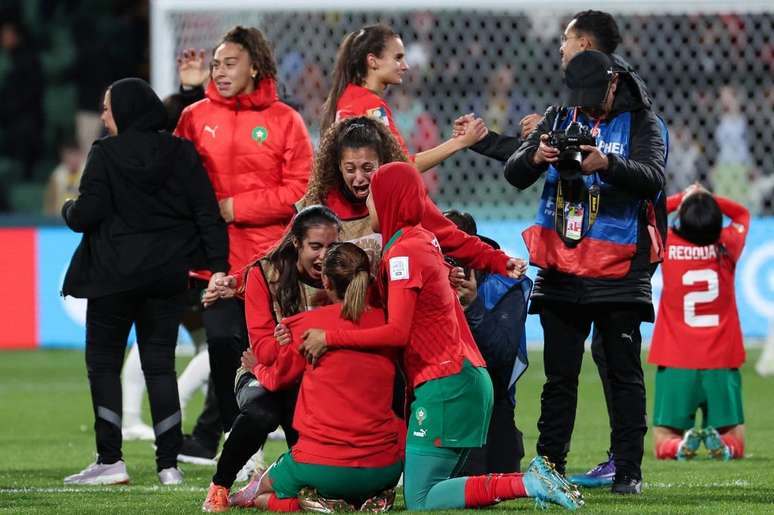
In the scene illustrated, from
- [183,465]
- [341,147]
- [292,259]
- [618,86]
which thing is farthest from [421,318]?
[183,465]

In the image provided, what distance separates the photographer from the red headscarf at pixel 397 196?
18.7 feet

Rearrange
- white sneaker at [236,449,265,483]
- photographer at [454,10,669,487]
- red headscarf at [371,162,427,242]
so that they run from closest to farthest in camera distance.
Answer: red headscarf at [371,162,427,242], photographer at [454,10,669,487], white sneaker at [236,449,265,483]

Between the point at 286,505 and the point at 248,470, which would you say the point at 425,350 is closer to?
the point at 286,505

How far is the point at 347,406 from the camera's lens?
5.62m

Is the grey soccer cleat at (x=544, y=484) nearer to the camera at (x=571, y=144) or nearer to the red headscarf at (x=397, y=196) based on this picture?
the red headscarf at (x=397, y=196)

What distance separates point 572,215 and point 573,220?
2 centimetres

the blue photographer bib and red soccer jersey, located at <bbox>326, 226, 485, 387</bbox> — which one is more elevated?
the blue photographer bib

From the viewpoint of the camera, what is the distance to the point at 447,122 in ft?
50.9

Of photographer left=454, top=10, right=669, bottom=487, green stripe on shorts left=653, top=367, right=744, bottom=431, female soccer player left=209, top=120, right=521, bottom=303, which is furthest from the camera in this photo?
green stripe on shorts left=653, top=367, right=744, bottom=431

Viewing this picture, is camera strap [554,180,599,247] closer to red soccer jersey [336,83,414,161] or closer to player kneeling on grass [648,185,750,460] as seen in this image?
red soccer jersey [336,83,414,161]

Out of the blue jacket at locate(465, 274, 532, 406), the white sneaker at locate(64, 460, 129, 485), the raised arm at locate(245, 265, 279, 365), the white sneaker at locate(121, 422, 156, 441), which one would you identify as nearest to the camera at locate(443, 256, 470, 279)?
the blue jacket at locate(465, 274, 532, 406)

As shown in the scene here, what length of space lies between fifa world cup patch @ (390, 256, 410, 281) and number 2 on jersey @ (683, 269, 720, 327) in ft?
10.9

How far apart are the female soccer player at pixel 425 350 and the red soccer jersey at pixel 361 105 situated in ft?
3.41

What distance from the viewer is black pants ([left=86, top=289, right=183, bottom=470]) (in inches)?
276
